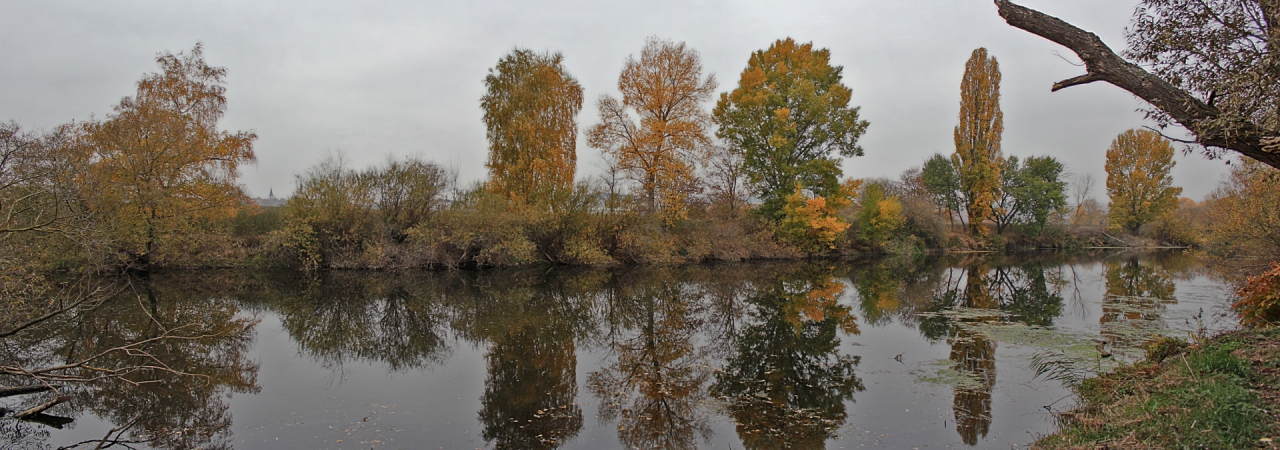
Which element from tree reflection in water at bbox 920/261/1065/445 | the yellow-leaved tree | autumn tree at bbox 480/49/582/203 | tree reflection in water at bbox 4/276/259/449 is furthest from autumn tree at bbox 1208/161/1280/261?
autumn tree at bbox 480/49/582/203

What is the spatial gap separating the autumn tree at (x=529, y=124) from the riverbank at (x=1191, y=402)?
19895 millimetres

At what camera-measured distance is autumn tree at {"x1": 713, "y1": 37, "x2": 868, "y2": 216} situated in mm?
26125

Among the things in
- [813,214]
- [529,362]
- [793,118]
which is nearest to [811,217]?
[813,214]

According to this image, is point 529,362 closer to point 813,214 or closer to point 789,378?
point 789,378

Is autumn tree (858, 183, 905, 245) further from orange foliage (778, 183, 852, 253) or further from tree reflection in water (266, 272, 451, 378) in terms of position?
tree reflection in water (266, 272, 451, 378)

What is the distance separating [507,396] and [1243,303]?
25.1ft

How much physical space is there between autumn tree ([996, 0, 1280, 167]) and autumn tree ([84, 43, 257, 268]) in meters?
21.7

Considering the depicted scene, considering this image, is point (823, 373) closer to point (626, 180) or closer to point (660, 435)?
point (660, 435)

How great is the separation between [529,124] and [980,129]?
89.9 ft

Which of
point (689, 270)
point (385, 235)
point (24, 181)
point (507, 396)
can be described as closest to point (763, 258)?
point (689, 270)

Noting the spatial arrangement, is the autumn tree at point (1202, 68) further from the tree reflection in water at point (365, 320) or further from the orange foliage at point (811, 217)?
the orange foliage at point (811, 217)

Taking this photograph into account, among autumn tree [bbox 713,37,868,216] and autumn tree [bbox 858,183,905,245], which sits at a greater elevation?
autumn tree [bbox 713,37,868,216]

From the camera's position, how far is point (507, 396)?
627cm

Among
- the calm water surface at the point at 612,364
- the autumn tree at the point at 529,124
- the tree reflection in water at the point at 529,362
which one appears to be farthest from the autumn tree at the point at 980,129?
the tree reflection in water at the point at 529,362
